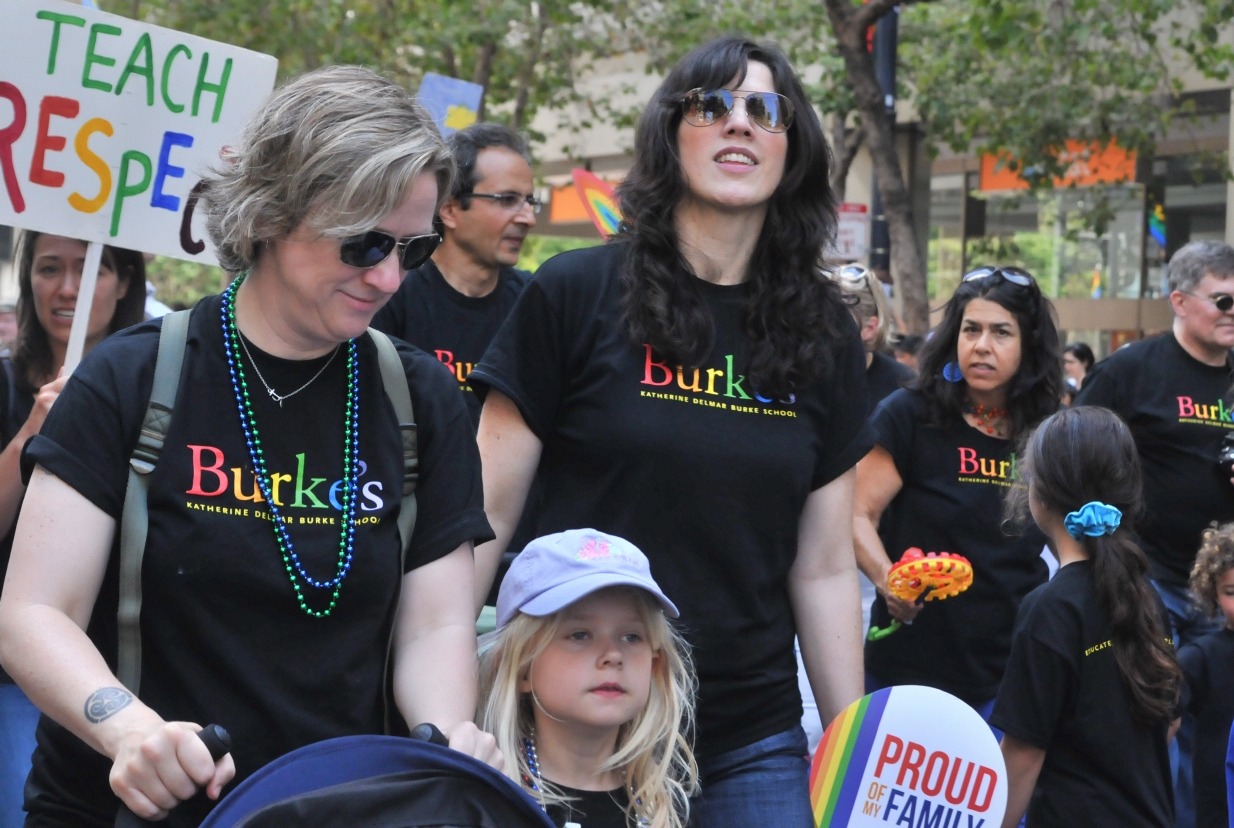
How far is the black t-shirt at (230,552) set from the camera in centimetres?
219

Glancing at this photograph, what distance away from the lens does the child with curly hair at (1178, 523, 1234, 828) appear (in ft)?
15.0

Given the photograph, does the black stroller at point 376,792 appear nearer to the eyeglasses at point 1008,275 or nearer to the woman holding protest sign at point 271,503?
the woman holding protest sign at point 271,503

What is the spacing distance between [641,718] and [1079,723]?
1.41 m

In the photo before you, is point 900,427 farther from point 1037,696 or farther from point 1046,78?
point 1046,78

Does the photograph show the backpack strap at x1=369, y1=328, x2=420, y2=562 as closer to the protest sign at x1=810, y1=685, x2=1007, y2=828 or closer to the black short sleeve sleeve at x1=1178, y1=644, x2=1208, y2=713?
the protest sign at x1=810, y1=685, x2=1007, y2=828

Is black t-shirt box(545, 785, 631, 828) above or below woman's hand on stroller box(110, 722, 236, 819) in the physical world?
below

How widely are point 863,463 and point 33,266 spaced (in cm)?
265

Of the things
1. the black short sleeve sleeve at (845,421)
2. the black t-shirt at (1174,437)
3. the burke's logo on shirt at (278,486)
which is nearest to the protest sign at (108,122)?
the burke's logo on shirt at (278,486)

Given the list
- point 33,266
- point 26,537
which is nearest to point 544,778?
point 26,537

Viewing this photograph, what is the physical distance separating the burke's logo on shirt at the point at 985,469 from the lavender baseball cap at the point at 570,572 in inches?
92.4

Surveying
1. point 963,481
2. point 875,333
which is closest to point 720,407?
point 963,481

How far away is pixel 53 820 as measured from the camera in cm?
225

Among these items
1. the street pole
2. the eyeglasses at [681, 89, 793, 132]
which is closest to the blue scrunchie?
the eyeglasses at [681, 89, 793, 132]

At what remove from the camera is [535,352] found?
2.96 meters
